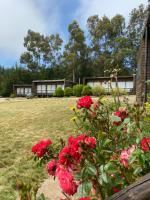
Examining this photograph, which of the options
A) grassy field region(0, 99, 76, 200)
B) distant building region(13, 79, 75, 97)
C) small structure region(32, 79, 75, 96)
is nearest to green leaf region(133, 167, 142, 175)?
grassy field region(0, 99, 76, 200)

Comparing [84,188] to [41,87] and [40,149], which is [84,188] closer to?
[40,149]

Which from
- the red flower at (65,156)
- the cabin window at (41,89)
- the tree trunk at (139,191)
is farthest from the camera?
the cabin window at (41,89)

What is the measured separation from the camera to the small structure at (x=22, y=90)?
153 feet

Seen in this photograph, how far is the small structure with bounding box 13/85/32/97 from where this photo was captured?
1834 inches

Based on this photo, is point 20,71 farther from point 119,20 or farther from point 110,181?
point 110,181

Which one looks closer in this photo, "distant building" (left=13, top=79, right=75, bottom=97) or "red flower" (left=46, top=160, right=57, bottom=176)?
"red flower" (left=46, top=160, right=57, bottom=176)

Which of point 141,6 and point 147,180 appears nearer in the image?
point 147,180

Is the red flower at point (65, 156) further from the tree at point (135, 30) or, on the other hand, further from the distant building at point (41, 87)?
the tree at point (135, 30)

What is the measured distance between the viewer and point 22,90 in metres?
47.6

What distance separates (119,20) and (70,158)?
168 feet

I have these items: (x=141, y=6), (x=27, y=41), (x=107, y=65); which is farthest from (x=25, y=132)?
(x=27, y=41)

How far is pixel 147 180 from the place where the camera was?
139 cm

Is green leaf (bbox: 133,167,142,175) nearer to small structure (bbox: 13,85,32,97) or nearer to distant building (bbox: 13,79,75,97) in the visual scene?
distant building (bbox: 13,79,75,97)

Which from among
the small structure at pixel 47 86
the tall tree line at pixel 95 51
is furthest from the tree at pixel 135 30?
the small structure at pixel 47 86
